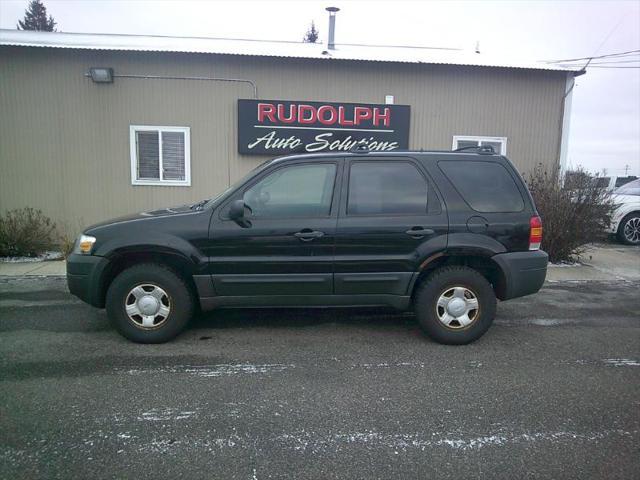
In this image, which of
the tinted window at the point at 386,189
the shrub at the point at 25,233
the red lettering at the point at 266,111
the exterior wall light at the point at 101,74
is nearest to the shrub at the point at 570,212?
the tinted window at the point at 386,189

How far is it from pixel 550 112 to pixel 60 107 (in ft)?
34.4

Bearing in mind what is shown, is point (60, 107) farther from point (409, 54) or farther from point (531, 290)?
point (531, 290)

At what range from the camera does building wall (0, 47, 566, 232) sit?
31.6ft

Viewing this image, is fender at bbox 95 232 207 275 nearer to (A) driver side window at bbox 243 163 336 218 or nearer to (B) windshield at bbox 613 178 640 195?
(A) driver side window at bbox 243 163 336 218

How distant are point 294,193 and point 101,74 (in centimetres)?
692

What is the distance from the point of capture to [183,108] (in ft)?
32.4

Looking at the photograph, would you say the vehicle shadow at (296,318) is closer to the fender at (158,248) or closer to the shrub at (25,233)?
the fender at (158,248)

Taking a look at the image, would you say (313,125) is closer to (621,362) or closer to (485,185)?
(485,185)

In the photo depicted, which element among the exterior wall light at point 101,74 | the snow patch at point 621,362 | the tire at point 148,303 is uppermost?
the exterior wall light at point 101,74

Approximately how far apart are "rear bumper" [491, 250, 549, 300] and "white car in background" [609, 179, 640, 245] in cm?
825

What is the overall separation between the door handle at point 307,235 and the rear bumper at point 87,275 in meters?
1.84

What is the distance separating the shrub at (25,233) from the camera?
8719mm

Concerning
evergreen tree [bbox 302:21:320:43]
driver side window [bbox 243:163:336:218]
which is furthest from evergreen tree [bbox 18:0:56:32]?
driver side window [bbox 243:163:336:218]

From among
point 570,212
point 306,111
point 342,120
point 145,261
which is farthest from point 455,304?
point 306,111
